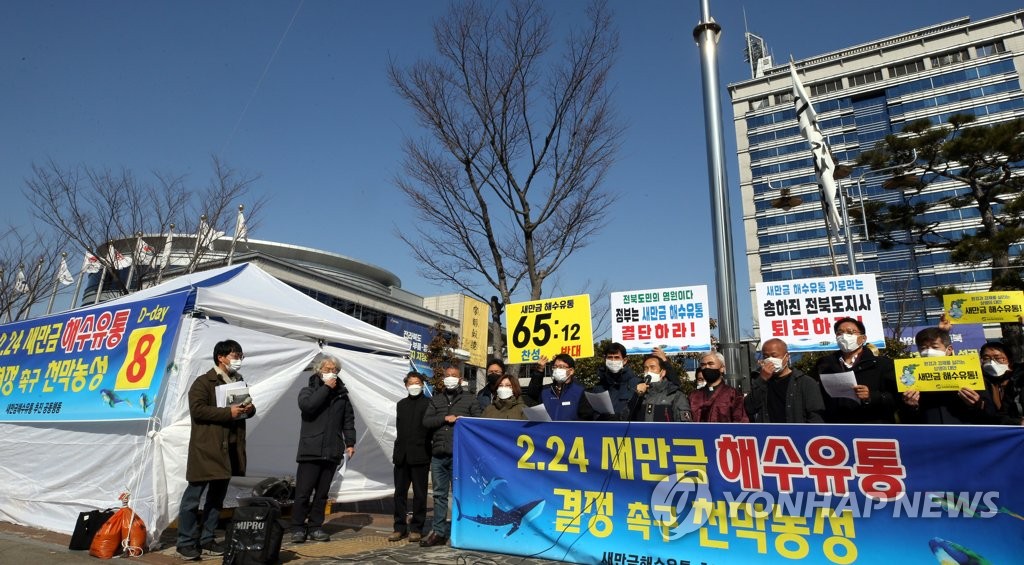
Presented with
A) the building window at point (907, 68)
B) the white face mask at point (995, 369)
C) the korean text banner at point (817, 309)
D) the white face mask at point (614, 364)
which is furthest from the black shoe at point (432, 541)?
the building window at point (907, 68)

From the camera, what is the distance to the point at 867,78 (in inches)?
2335

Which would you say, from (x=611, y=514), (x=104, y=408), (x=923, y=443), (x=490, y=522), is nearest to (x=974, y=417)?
(x=923, y=443)

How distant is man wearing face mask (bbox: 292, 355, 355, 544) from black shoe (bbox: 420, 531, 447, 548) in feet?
3.86

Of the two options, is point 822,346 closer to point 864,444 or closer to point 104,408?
point 864,444

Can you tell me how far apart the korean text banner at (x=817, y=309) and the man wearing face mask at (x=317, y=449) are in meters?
Answer: 5.75

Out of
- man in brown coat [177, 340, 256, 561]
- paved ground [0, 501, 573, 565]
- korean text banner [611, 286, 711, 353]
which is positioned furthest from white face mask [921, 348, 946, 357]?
man in brown coat [177, 340, 256, 561]

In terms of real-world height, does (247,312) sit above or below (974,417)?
above

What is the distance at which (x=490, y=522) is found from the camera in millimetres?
5012

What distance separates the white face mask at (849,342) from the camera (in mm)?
4848

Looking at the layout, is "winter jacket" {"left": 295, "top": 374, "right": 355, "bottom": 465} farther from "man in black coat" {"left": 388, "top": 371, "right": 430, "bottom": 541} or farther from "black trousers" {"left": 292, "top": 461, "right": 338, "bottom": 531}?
"man in black coat" {"left": 388, "top": 371, "right": 430, "bottom": 541}

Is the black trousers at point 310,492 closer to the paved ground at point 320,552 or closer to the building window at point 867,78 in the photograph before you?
the paved ground at point 320,552

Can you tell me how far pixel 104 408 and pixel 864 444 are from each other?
7.18 meters

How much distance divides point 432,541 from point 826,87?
2721 inches

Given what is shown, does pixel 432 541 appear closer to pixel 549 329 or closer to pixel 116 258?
pixel 549 329
